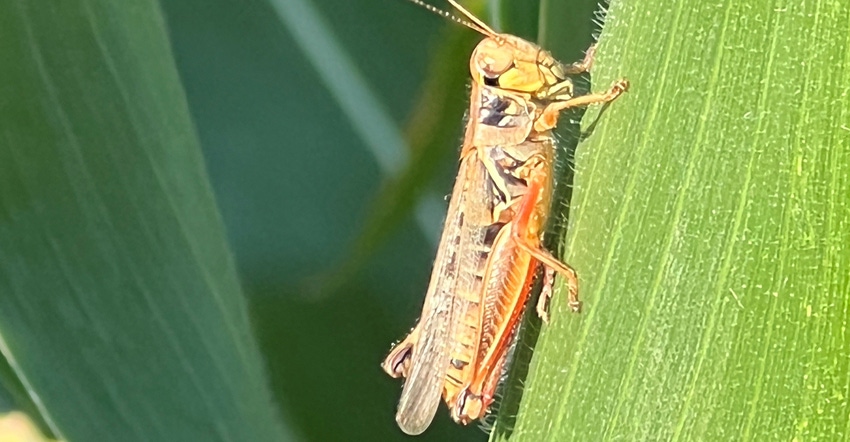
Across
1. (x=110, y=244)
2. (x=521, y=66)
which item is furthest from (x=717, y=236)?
(x=110, y=244)

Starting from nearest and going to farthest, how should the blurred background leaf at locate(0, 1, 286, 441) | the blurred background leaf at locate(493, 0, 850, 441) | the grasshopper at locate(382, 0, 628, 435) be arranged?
the blurred background leaf at locate(493, 0, 850, 441), the blurred background leaf at locate(0, 1, 286, 441), the grasshopper at locate(382, 0, 628, 435)

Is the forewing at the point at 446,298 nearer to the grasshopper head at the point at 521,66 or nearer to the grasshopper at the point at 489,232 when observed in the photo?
the grasshopper at the point at 489,232

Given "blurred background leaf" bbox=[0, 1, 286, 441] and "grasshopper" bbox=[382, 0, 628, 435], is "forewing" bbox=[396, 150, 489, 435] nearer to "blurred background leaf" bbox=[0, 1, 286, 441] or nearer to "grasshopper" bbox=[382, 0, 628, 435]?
"grasshopper" bbox=[382, 0, 628, 435]

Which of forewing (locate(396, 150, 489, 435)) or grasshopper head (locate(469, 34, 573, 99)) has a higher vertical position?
grasshopper head (locate(469, 34, 573, 99))

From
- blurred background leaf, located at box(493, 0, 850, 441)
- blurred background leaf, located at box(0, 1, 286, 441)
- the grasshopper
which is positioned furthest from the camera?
the grasshopper

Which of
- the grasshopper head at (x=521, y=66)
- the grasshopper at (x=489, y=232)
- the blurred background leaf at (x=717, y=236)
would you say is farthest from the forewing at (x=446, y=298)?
the blurred background leaf at (x=717, y=236)

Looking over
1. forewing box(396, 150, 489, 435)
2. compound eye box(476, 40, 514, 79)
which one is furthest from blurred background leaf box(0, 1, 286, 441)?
compound eye box(476, 40, 514, 79)

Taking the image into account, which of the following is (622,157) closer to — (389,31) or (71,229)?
(71,229)
